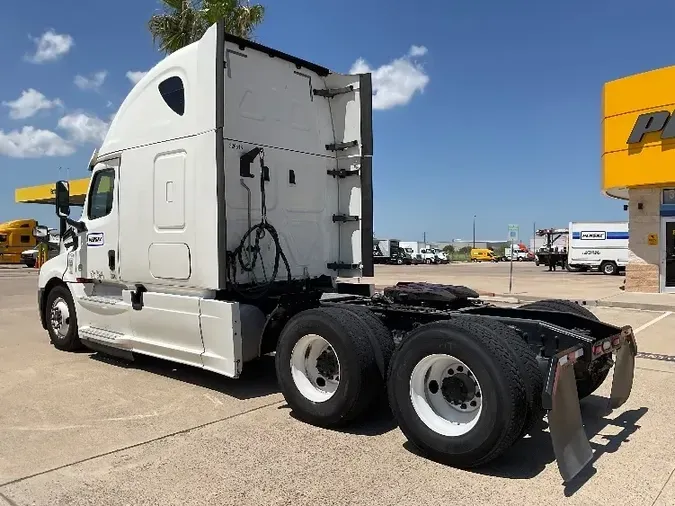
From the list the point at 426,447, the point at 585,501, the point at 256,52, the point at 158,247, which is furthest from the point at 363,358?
the point at 256,52

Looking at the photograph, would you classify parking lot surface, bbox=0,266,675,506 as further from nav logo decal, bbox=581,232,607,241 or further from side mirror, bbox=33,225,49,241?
nav logo decal, bbox=581,232,607,241

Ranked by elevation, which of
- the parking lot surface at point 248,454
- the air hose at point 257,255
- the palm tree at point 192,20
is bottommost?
the parking lot surface at point 248,454

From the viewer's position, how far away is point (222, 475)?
4012 mm

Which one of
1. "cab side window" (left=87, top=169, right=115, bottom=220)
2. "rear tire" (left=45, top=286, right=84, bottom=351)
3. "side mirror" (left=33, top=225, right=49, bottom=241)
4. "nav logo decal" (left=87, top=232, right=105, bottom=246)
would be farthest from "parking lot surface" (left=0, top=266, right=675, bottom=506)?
"side mirror" (left=33, top=225, right=49, bottom=241)

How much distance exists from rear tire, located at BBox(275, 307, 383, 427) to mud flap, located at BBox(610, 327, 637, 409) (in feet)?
6.74

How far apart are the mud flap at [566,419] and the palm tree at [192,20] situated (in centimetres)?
1547

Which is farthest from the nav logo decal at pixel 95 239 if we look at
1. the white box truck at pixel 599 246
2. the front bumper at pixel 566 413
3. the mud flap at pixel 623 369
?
the white box truck at pixel 599 246

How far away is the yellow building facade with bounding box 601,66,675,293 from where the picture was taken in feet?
54.5

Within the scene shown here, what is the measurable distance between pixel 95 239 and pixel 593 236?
Result: 99.6ft

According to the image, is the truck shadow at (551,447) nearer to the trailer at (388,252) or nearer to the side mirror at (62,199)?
the side mirror at (62,199)

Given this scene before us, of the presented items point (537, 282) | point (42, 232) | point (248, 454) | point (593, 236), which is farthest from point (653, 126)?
point (593, 236)

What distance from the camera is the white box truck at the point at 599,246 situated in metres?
31.6

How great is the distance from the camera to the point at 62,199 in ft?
25.8

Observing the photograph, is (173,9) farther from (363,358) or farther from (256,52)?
(363,358)
